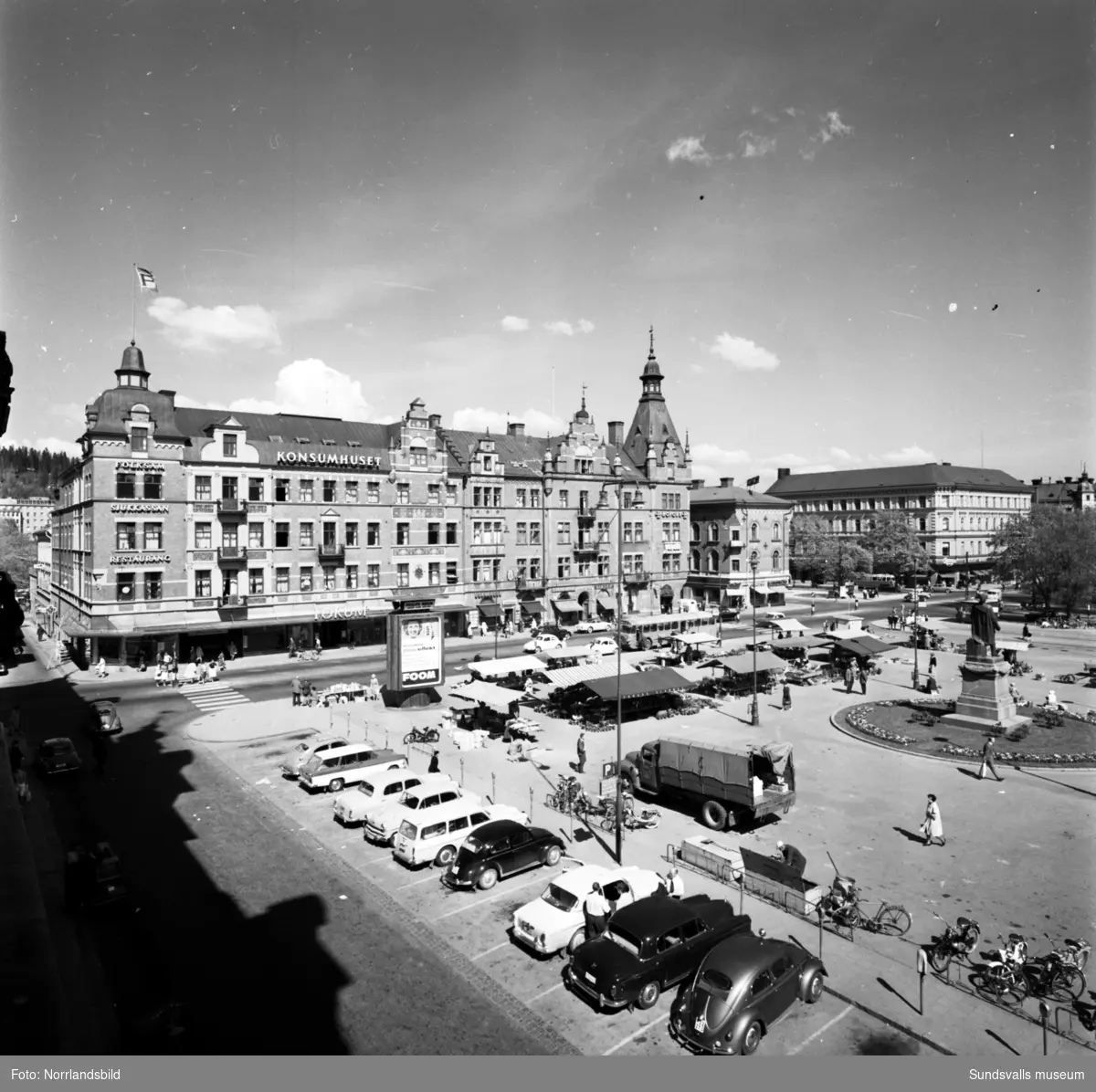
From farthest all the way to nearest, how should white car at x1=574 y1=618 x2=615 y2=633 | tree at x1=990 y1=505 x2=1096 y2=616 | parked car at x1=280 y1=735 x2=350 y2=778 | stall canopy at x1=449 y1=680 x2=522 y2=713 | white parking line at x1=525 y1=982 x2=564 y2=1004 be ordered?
1. tree at x1=990 y1=505 x2=1096 y2=616
2. white car at x1=574 y1=618 x2=615 y2=633
3. stall canopy at x1=449 y1=680 x2=522 y2=713
4. parked car at x1=280 y1=735 x2=350 y2=778
5. white parking line at x1=525 y1=982 x2=564 y2=1004

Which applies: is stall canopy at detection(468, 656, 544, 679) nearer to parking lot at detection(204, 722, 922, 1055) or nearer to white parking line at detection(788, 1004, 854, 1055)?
parking lot at detection(204, 722, 922, 1055)

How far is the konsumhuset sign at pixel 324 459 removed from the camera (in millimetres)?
59719

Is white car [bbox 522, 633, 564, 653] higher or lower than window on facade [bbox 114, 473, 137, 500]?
lower

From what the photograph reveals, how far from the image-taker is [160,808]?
2584 centimetres

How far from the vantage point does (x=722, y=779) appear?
80.5 feet

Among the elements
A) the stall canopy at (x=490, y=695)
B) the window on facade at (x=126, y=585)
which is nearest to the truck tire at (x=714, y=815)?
the stall canopy at (x=490, y=695)

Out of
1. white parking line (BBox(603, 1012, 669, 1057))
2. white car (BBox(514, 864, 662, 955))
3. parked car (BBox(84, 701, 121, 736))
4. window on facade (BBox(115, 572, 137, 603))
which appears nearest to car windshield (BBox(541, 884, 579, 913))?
white car (BBox(514, 864, 662, 955))

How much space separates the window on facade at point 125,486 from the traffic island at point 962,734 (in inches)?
1910

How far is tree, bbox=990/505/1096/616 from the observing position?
7762 cm

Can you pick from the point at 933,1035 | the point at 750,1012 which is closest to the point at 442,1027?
the point at 750,1012

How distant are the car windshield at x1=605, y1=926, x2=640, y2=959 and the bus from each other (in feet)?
149

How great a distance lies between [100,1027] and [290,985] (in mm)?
3329

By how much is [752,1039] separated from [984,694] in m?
29.2

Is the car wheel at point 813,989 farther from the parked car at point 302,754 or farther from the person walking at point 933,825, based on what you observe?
the parked car at point 302,754
